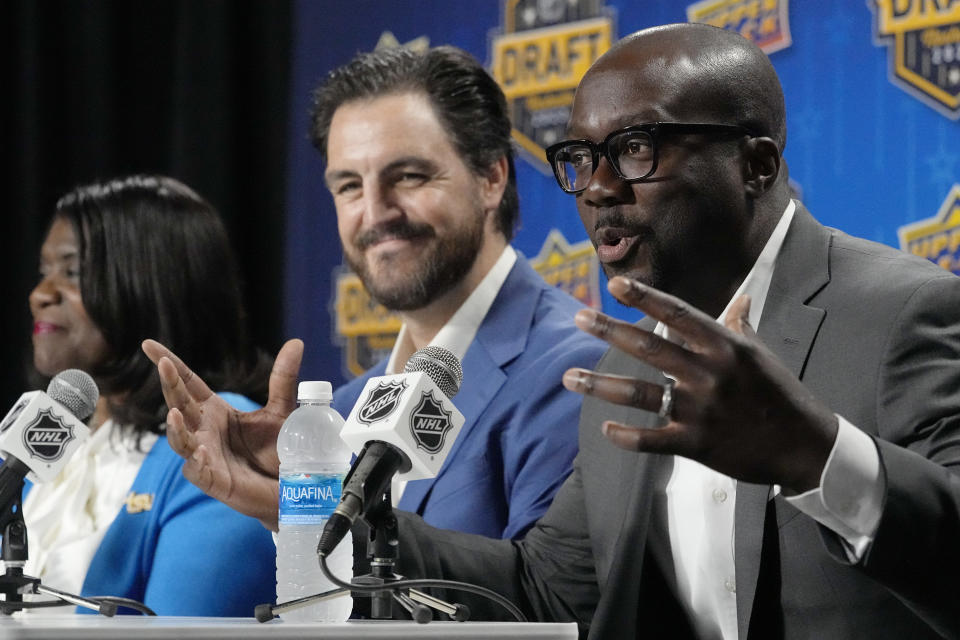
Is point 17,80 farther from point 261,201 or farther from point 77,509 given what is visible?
point 77,509

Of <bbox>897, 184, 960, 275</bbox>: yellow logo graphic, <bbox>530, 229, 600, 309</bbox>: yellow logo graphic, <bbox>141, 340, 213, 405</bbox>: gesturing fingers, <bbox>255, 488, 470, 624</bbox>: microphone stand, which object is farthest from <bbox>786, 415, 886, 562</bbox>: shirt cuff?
<bbox>530, 229, 600, 309</bbox>: yellow logo graphic

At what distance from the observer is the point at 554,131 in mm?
3266

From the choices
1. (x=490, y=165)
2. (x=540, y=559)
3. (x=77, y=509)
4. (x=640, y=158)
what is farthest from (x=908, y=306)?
(x=77, y=509)

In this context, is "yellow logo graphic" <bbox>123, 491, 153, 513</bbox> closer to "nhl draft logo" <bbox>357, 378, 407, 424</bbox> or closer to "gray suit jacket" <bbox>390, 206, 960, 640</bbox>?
"gray suit jacket" <bbox>390, 206, 960, 640</bbox>

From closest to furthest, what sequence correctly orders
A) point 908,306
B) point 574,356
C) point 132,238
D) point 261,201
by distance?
point 908,306 → point 574,356 → point 132,238 → point 261,201

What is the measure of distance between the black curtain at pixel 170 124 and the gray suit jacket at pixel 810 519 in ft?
7.40

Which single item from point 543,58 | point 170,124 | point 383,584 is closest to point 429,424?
point 383,584

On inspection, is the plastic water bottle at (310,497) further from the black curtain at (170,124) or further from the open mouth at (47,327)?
the black curtain at (170,124)

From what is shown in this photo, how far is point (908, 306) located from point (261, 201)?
116 inches

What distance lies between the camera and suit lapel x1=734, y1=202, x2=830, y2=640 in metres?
1.70

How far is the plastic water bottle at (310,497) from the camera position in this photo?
1.62m

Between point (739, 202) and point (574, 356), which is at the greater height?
point (739, 202)

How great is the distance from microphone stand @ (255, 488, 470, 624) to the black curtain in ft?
8.72

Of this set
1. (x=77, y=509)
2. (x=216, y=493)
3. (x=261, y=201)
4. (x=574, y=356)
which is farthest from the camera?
(x=261, y=201)
